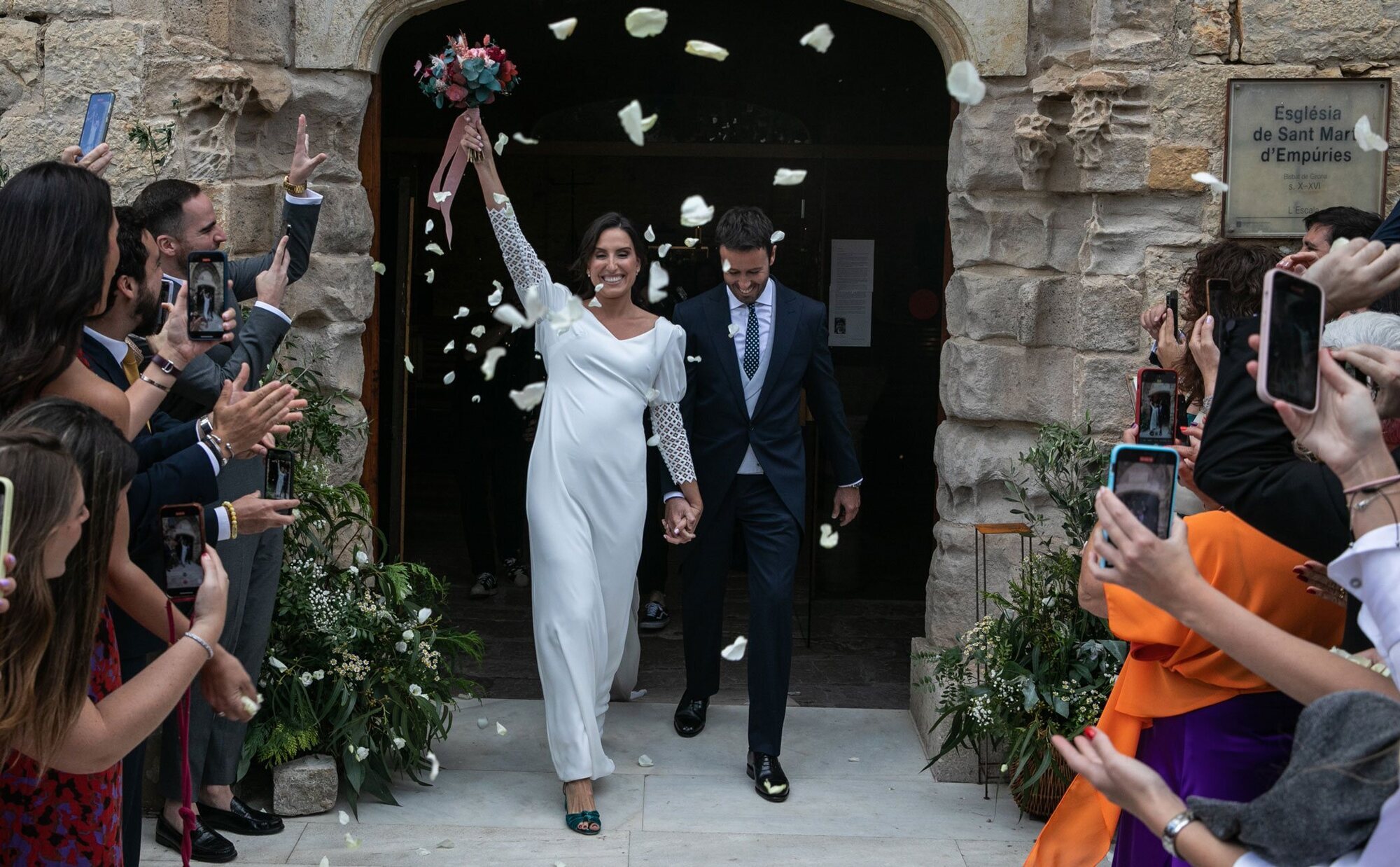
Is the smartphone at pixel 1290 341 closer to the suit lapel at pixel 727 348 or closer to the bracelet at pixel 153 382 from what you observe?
the bracelet at pixel 153 382

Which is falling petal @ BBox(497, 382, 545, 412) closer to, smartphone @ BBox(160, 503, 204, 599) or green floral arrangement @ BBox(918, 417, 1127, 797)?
smartphone @ BBox(160, 503, 204, 599)

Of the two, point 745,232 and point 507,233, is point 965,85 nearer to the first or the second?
point 745,232

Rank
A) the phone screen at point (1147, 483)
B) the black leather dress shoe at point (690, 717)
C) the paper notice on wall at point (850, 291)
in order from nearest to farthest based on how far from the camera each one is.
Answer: the phone screen at point (1147, 483), the black leather dress shoe at point (690, 717), the paper notice on wall at point (850, 291)

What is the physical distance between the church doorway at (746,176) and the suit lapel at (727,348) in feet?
9.28

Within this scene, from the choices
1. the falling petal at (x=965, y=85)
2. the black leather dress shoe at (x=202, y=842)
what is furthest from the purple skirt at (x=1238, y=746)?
the black leather dress shoe at (x=202, y=842)

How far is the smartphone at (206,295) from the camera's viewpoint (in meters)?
3.41

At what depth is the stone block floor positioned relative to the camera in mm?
4426

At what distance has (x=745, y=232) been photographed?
5.24 metres

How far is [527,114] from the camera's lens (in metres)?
11.1

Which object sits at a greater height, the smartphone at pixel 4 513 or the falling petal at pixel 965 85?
the falling petal at pixel 965 85

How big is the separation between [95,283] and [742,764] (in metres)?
3.18

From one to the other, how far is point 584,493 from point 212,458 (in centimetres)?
176

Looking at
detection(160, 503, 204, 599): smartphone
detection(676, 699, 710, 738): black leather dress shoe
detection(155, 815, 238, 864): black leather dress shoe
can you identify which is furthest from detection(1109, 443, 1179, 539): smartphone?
detection(676, 699, 710, 738): black leather dress shoe

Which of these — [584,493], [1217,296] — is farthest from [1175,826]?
[584,493]
